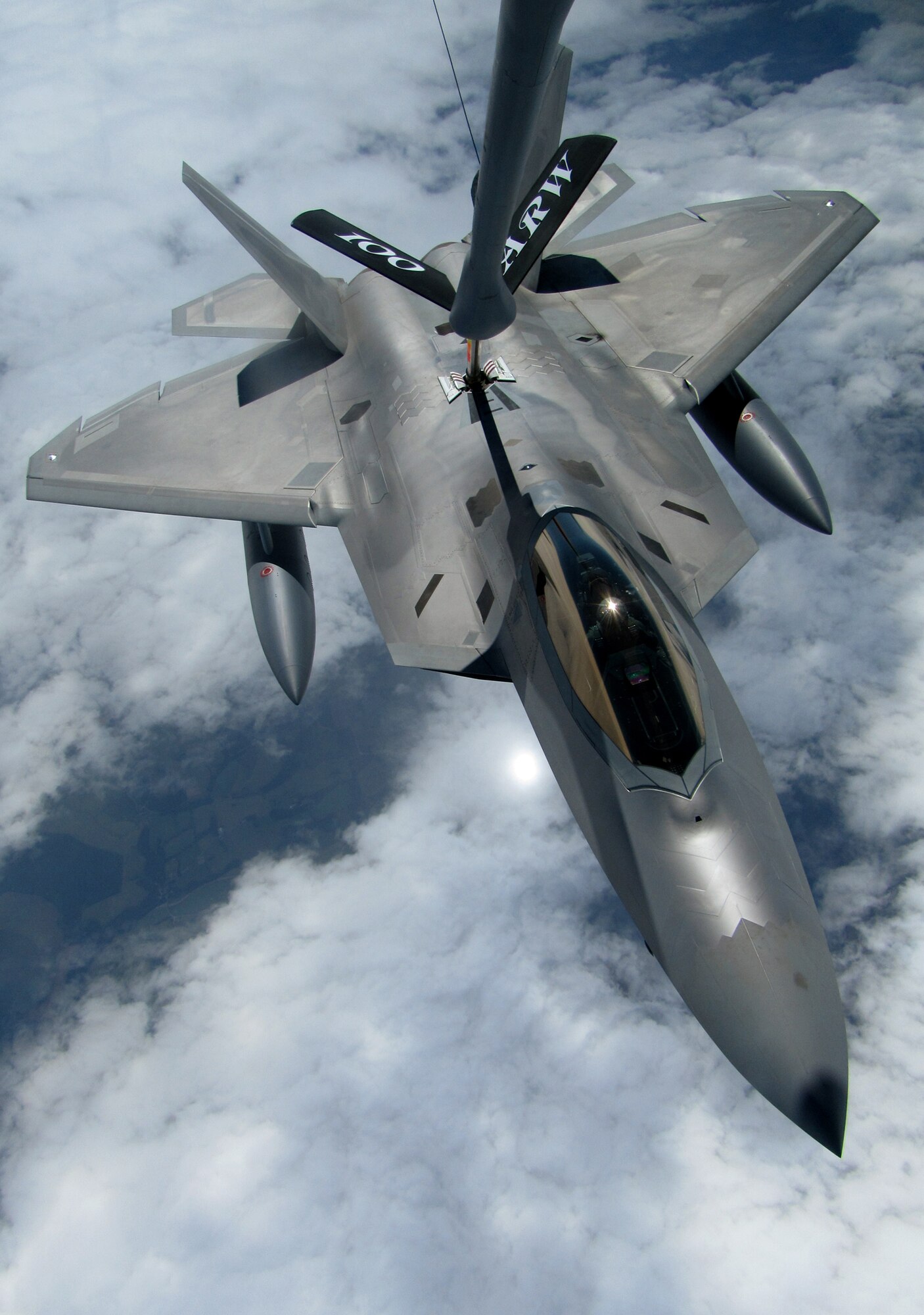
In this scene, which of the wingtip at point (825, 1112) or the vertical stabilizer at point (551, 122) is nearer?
the wingtip at point (825, 1112)

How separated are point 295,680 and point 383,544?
2767 millimetres

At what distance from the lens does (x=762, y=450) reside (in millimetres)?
12586

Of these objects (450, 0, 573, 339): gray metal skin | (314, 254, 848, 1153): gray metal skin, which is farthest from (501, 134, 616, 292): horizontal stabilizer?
(314, 254, 848, 1153): gray metal skin

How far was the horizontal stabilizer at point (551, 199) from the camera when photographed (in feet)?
30.0

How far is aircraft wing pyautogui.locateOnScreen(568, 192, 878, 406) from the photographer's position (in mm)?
13211

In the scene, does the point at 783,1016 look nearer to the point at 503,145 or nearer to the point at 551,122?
the point at 503,145

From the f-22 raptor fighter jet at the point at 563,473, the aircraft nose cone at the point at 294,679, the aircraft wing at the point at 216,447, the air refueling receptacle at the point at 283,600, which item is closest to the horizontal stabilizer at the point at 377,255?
the f-22 raptor fighter jet at the point at 563,473

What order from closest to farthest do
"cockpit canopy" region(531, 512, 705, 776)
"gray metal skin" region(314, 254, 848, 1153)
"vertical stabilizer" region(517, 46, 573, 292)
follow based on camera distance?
"gray metal skin" region(314, 254, 848, 1153), "cockpit canopy" region(531, 512, 705, 776), "vertical stabilizer" region(517, 46, 573, 292)

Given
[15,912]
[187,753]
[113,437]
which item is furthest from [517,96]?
[15,912]

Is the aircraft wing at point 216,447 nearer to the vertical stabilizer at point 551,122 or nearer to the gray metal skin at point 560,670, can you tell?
the gray metal skin at point 560,670

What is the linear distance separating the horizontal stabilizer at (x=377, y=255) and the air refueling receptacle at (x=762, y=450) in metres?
5.99

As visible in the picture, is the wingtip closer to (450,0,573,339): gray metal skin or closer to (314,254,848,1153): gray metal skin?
(314,254,848,1153): gray metal skin

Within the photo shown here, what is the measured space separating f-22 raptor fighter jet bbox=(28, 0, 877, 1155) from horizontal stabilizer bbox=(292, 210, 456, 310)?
0.32 ft

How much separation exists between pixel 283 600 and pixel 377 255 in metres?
5.94
